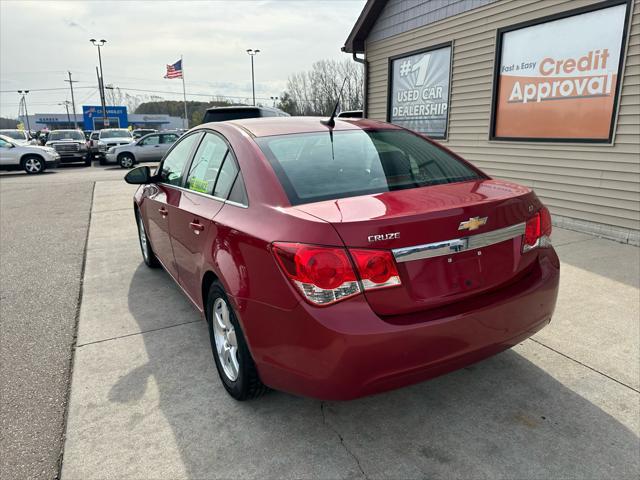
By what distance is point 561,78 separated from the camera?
6613mm

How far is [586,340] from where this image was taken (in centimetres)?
330

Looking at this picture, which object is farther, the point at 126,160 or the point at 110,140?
the point at 110,140

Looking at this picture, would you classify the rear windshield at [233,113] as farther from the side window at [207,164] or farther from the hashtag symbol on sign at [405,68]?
the side window at [207,164]

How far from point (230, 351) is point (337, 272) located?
1.08m

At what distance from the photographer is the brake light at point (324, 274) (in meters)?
1.94

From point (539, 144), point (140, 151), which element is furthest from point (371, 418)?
point (140, 151)

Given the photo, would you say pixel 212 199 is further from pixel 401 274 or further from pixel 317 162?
pixel 401 274

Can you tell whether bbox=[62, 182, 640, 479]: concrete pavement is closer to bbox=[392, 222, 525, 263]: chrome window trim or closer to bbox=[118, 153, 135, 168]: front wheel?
bbox=[392, 222, 525, 263]: chrome window trim

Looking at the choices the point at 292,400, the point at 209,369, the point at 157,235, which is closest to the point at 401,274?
the point at 292,400

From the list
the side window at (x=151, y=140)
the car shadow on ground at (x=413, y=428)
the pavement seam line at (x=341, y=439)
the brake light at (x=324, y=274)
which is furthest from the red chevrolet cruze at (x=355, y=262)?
the side window at (x=151, y=140)

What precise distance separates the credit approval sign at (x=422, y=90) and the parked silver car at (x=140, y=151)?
43.3ft

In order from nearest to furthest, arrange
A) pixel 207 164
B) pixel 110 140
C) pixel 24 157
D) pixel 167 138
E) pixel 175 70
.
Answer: pixel 207 164 < pixel 24 157 < pixel 167 138 < pixel 110 140 < pixel 175 70

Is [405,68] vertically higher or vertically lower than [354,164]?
higher

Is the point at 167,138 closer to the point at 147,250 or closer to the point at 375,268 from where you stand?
the point at 147,250
